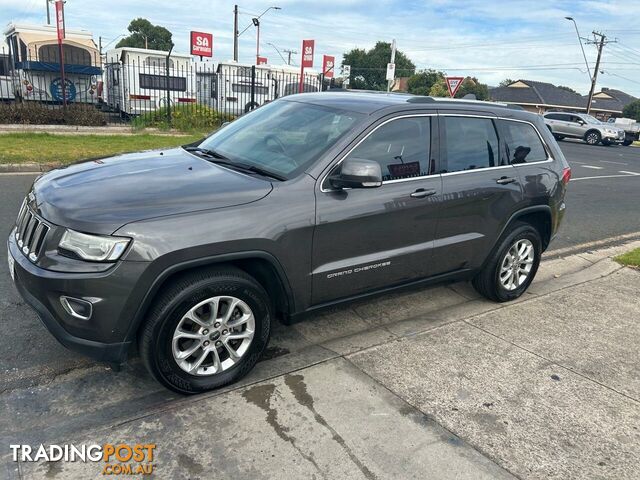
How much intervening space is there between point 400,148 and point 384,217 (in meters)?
0.55

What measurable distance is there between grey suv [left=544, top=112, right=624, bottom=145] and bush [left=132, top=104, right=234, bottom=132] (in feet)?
67.3

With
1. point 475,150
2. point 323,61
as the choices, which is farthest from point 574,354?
point 323,61

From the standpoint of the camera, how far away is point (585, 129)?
29125mm

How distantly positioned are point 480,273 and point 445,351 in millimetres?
1067

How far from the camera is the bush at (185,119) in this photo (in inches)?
612

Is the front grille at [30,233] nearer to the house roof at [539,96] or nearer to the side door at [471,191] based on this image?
the side door at [471,191]

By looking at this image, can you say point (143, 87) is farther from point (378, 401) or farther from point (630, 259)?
point (378, 401)

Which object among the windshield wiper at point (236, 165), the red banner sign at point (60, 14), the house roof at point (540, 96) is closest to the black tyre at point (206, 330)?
the windshield wiper at point (236, 165)

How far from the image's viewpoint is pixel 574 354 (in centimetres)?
383

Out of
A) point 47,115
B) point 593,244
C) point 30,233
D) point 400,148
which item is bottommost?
point 593,244

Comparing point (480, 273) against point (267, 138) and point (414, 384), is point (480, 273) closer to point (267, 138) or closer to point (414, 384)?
point (414, 384)

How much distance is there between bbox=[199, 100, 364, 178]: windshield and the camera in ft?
11.2

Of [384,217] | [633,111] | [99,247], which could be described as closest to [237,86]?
[384,217]

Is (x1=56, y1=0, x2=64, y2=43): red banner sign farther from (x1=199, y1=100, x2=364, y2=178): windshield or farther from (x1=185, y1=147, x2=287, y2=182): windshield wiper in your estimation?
(x1=185, y1=147, x2=287, y2=182): windshield wiper
